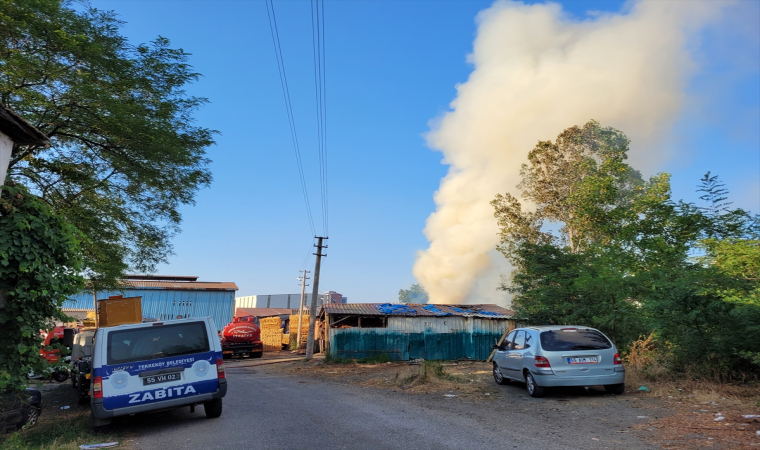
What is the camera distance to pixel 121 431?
7738 millimetres

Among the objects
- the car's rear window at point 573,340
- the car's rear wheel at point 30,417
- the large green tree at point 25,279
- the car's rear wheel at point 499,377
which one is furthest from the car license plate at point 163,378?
the car's rear wheel at point 499,377

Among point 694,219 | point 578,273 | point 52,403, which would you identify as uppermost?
point 694,219

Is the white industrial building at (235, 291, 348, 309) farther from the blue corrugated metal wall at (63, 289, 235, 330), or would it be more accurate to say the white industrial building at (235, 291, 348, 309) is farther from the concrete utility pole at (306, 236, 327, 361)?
the concrete utility pole at (306, 236, 327, 361)

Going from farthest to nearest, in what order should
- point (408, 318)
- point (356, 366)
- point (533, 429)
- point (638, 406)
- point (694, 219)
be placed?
point (408, 318)
point (356, 366)
point (694, 219)
point (638, 406)
point (533, 429)

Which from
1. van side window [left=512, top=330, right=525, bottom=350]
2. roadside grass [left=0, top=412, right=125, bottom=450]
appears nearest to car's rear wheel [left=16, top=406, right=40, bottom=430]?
roadside grass [left=0, top=412, right=125, bottom=450]

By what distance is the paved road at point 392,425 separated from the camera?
614cm

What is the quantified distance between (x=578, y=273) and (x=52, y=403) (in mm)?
17323

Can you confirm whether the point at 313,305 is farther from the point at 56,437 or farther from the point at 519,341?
the point at 56,437

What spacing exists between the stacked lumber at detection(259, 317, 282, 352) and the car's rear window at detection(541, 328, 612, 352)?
99.3 ft

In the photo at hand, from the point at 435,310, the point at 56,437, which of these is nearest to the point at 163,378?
the point at 56,437

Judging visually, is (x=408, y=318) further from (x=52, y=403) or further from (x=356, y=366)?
(x=52, y=403)

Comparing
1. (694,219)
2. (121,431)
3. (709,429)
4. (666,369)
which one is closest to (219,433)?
(121,431)

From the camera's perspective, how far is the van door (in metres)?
7.37

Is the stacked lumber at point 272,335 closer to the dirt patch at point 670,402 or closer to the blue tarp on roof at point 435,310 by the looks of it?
the blue tarp on roof at point 435,310
